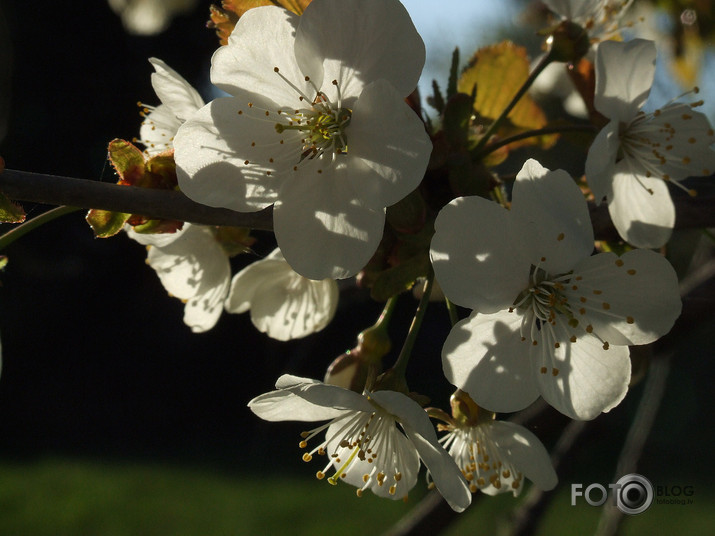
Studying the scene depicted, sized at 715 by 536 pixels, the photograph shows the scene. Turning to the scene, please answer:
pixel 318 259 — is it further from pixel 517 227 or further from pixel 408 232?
pixel 517 227

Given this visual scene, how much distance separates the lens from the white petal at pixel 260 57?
0.81 m

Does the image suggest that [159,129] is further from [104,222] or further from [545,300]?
[545,300]

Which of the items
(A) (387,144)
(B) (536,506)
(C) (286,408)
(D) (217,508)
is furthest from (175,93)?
(D) (217,508)

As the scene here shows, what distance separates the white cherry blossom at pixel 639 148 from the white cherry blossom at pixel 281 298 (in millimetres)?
492

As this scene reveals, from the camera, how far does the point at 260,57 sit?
83cm

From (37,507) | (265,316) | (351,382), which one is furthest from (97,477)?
(351,382)

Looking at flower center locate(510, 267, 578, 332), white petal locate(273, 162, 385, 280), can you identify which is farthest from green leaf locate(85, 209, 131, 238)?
flower center locate(510, 267, 578, 332)

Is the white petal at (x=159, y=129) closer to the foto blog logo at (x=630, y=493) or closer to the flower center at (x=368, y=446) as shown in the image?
the flower center at (x=368, y=446)

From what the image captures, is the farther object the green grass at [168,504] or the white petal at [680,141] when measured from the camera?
the green grass at [168,504]

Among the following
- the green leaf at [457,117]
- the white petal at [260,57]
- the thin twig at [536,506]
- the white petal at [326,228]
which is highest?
the white petal at [260,57]

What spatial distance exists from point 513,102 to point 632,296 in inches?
13.5

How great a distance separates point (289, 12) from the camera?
0.81 m

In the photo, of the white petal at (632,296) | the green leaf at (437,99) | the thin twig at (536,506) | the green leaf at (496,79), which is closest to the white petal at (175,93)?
the green leaf at (437,99)

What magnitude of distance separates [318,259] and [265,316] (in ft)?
1.50
